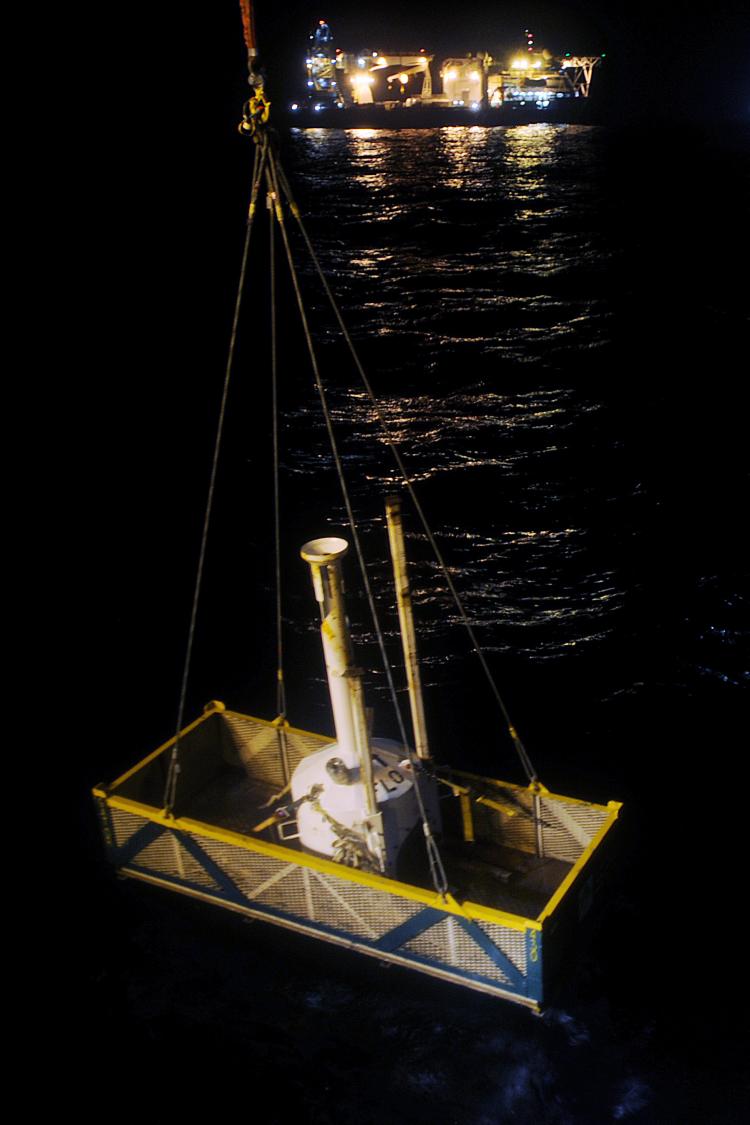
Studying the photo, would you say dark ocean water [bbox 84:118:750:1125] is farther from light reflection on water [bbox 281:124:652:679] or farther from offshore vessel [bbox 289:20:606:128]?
offshore vessel [bbox 289:20:606:128]

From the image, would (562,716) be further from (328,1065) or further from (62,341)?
(62,341)

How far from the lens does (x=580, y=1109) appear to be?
9227 millimetres

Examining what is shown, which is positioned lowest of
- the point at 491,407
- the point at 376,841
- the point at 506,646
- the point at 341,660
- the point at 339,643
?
the point at 506,646

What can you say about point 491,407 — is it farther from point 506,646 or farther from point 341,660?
point 341,660

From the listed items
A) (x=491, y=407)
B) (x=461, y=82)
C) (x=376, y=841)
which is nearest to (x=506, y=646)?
(x=376, y=841)

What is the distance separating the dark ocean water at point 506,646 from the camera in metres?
9.83

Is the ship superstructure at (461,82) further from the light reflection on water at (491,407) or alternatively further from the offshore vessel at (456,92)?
the light reflection on water at (491,407)

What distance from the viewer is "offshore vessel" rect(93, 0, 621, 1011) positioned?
921 centimetres

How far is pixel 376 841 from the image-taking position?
10102 millimetres

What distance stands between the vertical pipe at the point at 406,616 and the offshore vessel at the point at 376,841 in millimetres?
23

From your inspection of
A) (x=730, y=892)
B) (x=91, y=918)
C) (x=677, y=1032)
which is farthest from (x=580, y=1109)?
(x=91, y=918)

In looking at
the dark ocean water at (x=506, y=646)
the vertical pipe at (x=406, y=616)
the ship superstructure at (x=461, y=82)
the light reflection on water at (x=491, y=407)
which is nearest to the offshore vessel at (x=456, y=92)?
the ship superstructure at (x=461, y=82)

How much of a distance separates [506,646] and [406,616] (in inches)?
329

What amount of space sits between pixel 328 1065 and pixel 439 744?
648 cm
